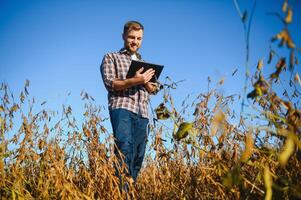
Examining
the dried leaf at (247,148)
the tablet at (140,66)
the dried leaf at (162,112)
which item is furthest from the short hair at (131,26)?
the dried leaf at (247,148)

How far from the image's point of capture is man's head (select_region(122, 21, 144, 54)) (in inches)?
105

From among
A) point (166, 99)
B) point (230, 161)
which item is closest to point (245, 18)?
point (230, 161)

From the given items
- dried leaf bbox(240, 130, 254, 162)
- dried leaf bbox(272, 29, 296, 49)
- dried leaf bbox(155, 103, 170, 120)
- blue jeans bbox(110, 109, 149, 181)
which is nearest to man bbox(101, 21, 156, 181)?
blue jeans bbox(110, 109, 149, 181)

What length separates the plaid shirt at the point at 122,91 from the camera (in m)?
2.43

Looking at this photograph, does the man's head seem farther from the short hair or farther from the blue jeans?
the blue jeans

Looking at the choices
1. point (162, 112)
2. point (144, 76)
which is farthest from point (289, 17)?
point (144, 76)

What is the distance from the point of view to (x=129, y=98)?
2463 millimetres

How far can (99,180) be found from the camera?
199 centimetres

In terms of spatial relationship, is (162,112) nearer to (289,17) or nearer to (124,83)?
(124,83)

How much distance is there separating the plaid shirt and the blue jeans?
59mm

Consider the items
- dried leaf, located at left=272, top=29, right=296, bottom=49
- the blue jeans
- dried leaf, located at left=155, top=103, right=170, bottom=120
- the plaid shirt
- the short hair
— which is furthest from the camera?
the short hair

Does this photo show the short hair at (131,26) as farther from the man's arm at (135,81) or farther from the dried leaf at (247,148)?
the dried leaf at (247,148)

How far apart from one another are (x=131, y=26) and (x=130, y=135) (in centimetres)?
98

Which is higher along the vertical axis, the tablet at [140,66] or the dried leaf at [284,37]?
Answer: the dried leaf at [284,37]
